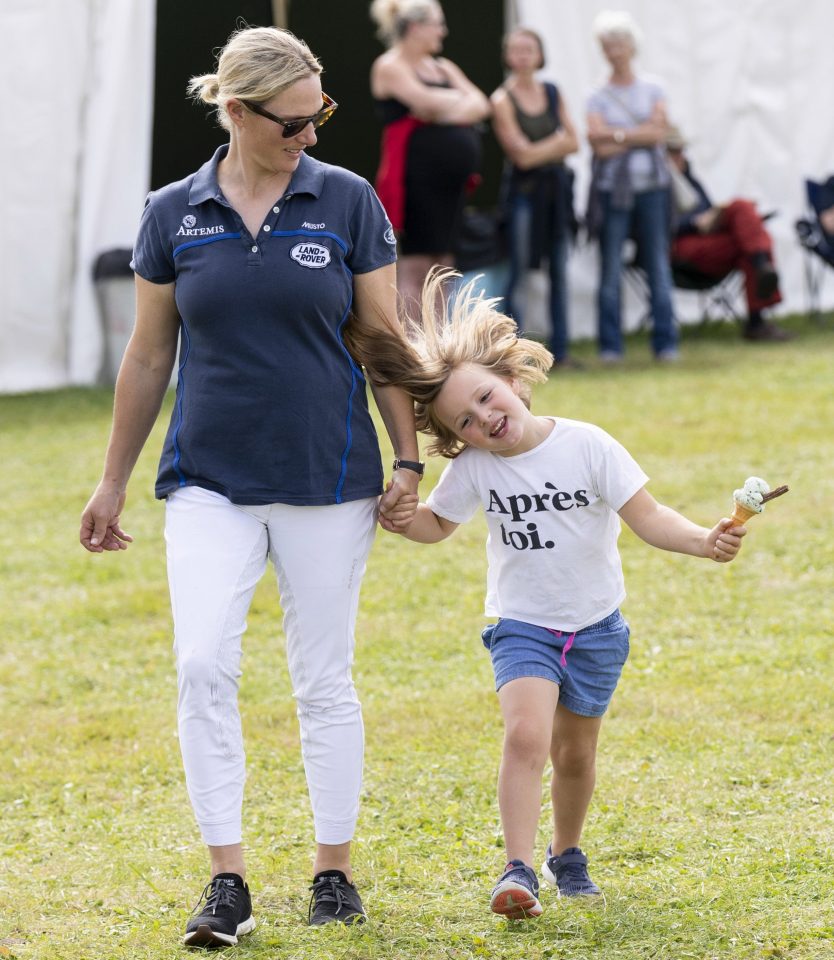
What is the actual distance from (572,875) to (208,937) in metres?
0.84

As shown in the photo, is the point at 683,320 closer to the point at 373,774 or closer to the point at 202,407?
the point at 373,774

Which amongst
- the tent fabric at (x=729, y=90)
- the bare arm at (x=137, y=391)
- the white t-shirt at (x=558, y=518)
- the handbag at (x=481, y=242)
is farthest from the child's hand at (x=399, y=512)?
the tent fabric at (x=729, y=90)

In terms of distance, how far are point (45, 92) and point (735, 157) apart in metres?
5.23

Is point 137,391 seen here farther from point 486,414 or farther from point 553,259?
point 553,259

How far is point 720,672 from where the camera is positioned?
511 cm

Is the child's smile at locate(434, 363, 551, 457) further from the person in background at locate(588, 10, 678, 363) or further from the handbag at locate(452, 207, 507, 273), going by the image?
the handbag at locate(452, 207, 507, 273)

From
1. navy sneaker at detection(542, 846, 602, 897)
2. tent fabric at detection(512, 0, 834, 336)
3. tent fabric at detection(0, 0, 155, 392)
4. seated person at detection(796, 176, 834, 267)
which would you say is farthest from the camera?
seated person at detection(796, 176, 834, 267)

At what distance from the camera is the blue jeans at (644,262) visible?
1042 centimetres

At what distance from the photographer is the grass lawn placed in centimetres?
344

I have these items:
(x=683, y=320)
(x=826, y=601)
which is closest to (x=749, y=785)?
(x=826, y=601)

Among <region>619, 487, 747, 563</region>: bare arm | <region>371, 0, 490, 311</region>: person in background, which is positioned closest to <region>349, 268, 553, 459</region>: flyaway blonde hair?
<region>619, 487, 747, 563</region>: bare arm

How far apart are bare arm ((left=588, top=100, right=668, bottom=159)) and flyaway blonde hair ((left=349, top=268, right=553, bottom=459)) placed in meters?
6.92

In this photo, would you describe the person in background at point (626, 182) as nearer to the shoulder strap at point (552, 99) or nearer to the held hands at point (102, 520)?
the shoulder strap at point (552, 99)

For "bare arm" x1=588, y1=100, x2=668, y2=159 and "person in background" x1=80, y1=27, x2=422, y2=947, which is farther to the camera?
"bare arm" x1=588, y1=100, x2=668, y2=159
